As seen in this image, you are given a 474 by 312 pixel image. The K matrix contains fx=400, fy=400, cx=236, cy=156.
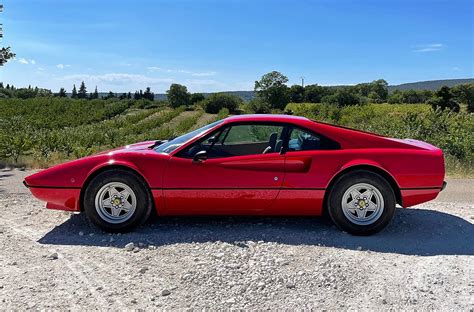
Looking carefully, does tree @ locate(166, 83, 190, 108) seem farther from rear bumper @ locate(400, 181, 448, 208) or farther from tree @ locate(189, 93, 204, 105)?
rear bumper @ locate(400, 181, 448, 208)

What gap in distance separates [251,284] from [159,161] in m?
1.85

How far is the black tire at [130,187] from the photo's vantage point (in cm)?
449

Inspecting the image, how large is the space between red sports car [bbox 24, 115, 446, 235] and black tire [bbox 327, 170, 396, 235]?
1cm

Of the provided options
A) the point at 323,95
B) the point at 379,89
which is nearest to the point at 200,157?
the point at 323,95

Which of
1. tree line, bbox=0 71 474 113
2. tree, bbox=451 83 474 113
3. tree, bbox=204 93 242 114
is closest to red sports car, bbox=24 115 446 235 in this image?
tree line, bbox=0 71 474 113

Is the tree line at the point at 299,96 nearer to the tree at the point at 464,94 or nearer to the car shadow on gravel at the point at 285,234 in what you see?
the tree at the point at 464,94

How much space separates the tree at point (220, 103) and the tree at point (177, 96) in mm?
16408

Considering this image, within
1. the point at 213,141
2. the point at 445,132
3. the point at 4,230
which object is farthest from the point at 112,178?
the point at 445,132

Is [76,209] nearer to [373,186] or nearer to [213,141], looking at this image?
[213,141]

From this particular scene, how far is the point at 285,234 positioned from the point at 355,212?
84 centimetres

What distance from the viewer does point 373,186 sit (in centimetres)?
449

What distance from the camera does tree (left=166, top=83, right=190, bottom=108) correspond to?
97.2 meters

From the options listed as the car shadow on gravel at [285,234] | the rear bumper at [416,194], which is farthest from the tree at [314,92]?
the rear bumper at [416,194]

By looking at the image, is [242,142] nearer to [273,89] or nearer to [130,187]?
[130,187]
